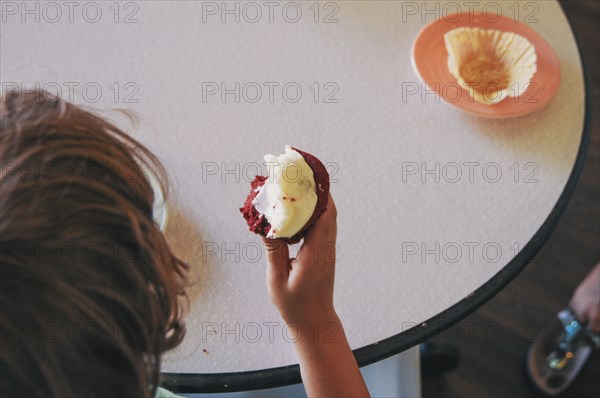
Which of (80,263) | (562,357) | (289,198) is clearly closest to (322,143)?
(289,198)

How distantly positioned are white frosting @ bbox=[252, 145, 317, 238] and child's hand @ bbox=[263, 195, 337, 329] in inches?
0.8

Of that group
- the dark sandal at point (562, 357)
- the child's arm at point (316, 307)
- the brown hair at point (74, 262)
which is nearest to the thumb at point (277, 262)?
the child's arm at point (316, 307)

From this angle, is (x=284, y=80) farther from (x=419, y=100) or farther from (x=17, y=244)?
(x=17, y=244)

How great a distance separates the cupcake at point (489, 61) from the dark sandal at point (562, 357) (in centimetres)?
57

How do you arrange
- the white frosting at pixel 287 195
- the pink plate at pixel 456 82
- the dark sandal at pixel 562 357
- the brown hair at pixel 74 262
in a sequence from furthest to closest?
the dark sandal at pixel 562 357 → the pink plate at pixel 456 82 → the white frosting at pixel 287 195 → the brown hair at pixel 74 262

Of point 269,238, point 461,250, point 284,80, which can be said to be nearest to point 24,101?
point 269,238

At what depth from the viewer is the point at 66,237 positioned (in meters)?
0.47

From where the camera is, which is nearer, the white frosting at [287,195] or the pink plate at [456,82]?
the white frosting at [287,195]

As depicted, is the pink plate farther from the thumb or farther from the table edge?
the thumb

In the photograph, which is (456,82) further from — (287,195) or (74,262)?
(74,262)

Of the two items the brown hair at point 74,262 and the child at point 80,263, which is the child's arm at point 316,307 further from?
the brown hair at point 74,262

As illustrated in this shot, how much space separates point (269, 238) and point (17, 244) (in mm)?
252

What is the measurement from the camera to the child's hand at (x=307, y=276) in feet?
2.03

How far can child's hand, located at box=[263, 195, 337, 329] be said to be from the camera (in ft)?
2.03
